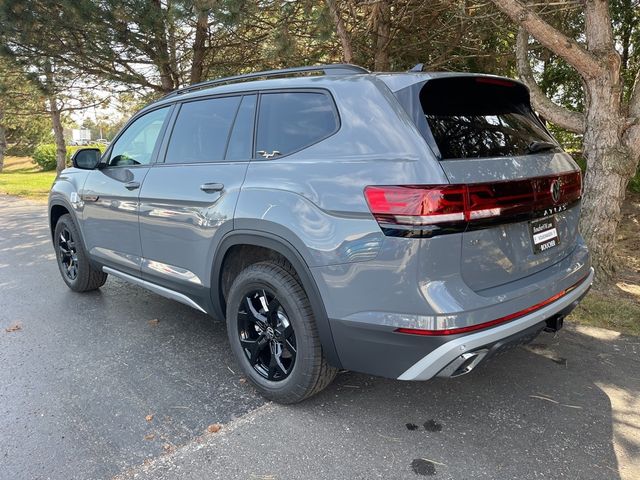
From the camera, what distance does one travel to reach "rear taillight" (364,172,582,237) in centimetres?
229

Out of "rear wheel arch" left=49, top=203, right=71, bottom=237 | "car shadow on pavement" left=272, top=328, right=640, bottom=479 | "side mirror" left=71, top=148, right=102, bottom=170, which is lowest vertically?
"car shadow on pavement" left=272, top=328, right=640, bottom=479

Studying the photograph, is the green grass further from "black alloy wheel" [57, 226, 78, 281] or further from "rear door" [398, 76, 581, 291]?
"black alloy wheel" [57, 226, 78, 281]

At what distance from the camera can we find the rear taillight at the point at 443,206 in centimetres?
229

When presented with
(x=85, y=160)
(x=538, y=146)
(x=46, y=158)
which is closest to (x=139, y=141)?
(x=85, y=160)

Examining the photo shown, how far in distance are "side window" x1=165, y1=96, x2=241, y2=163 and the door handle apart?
213 mm

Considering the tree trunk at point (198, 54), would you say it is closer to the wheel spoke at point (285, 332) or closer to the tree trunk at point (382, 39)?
the tree trunk at point (382, 39)

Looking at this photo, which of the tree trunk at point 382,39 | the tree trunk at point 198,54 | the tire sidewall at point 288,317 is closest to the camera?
the tire sidewall at point 288,317

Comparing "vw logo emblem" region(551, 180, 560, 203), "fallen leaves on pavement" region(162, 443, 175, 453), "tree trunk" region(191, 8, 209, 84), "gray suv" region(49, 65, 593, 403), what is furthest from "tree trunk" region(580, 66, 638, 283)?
"tree trunk" region(191, 8, 209, 84)

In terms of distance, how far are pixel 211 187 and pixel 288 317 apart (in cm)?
99

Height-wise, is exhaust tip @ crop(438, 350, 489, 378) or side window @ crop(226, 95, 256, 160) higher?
side window @ crop(226, 95, 256, 160)

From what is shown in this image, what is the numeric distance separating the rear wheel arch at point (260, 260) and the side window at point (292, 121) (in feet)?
1.74

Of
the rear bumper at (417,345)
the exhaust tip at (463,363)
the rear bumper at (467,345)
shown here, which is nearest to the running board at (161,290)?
the rear bumper at (417,345)

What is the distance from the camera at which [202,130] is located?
3619 mm

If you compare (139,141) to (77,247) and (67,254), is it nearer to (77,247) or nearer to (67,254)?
(77,247)
